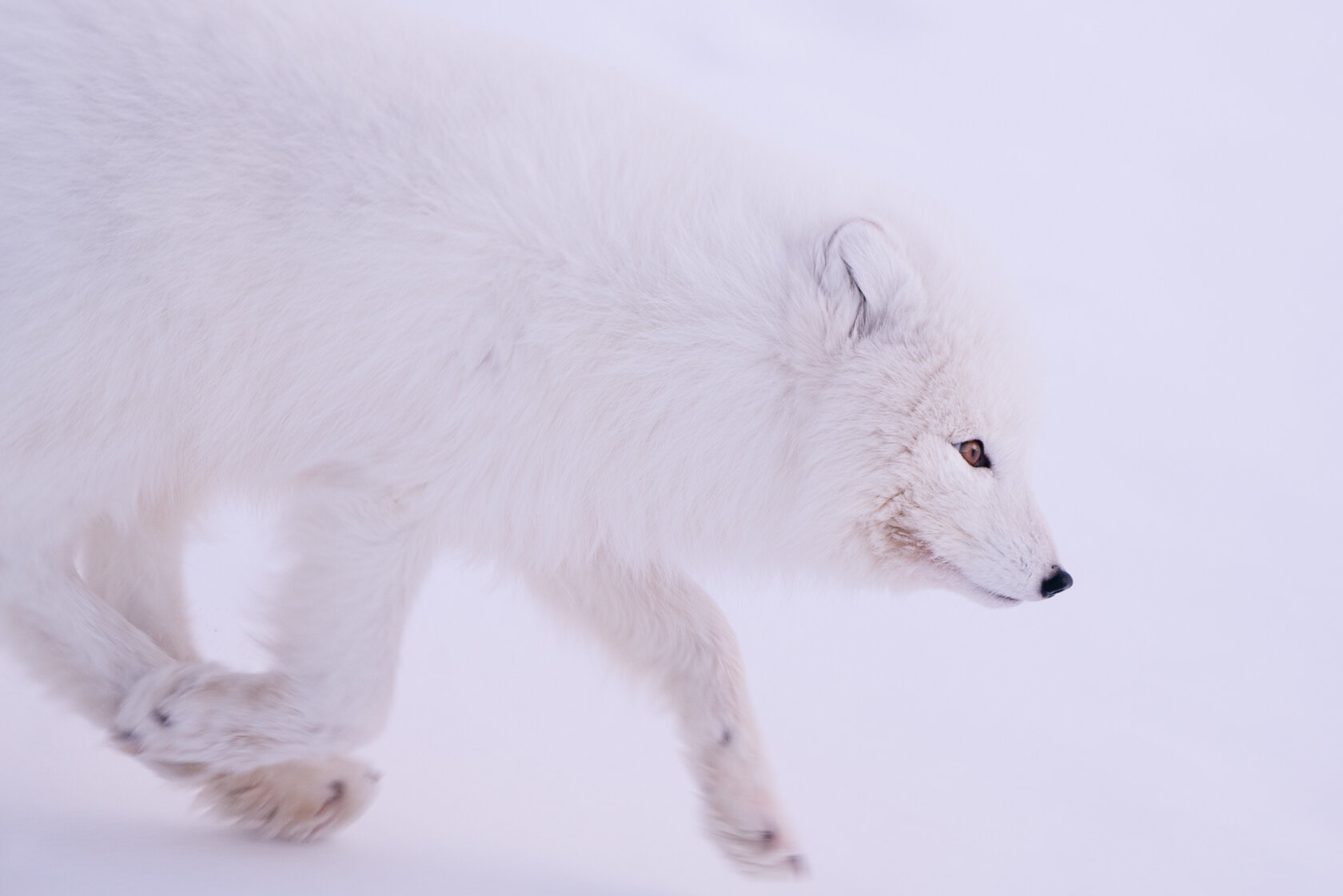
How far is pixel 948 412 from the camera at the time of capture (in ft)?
7.55

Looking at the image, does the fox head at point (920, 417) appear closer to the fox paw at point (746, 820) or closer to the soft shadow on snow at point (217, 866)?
the fox paw at point (746, 820)

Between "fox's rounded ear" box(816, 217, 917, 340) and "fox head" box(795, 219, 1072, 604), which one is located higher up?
"fox's rounded ear" box(816, 217, 917, 340)

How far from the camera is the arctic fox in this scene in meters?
2.09

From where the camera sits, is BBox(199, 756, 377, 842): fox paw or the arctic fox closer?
the arctic fox

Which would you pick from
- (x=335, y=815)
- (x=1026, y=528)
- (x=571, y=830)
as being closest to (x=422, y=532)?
(x=335, y=815)

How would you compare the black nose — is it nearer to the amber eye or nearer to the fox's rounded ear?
the amber eye

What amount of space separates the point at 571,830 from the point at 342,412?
3.58 feet

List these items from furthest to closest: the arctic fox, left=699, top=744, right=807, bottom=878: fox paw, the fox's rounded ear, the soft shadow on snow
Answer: left=699, top=744, right=807, bottom=878: fox paw < the fox's rounded ear < the arctic fox < the soft shadow on snow

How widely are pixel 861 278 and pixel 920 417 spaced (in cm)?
31

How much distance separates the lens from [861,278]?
223cm

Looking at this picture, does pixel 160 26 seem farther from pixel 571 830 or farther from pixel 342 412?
pixel 571 830

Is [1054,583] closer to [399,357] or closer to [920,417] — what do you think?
[920,417]

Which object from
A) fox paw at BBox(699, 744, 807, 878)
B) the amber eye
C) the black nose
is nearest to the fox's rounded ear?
the amber eye

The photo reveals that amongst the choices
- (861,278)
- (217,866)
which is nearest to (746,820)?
(217,866)
